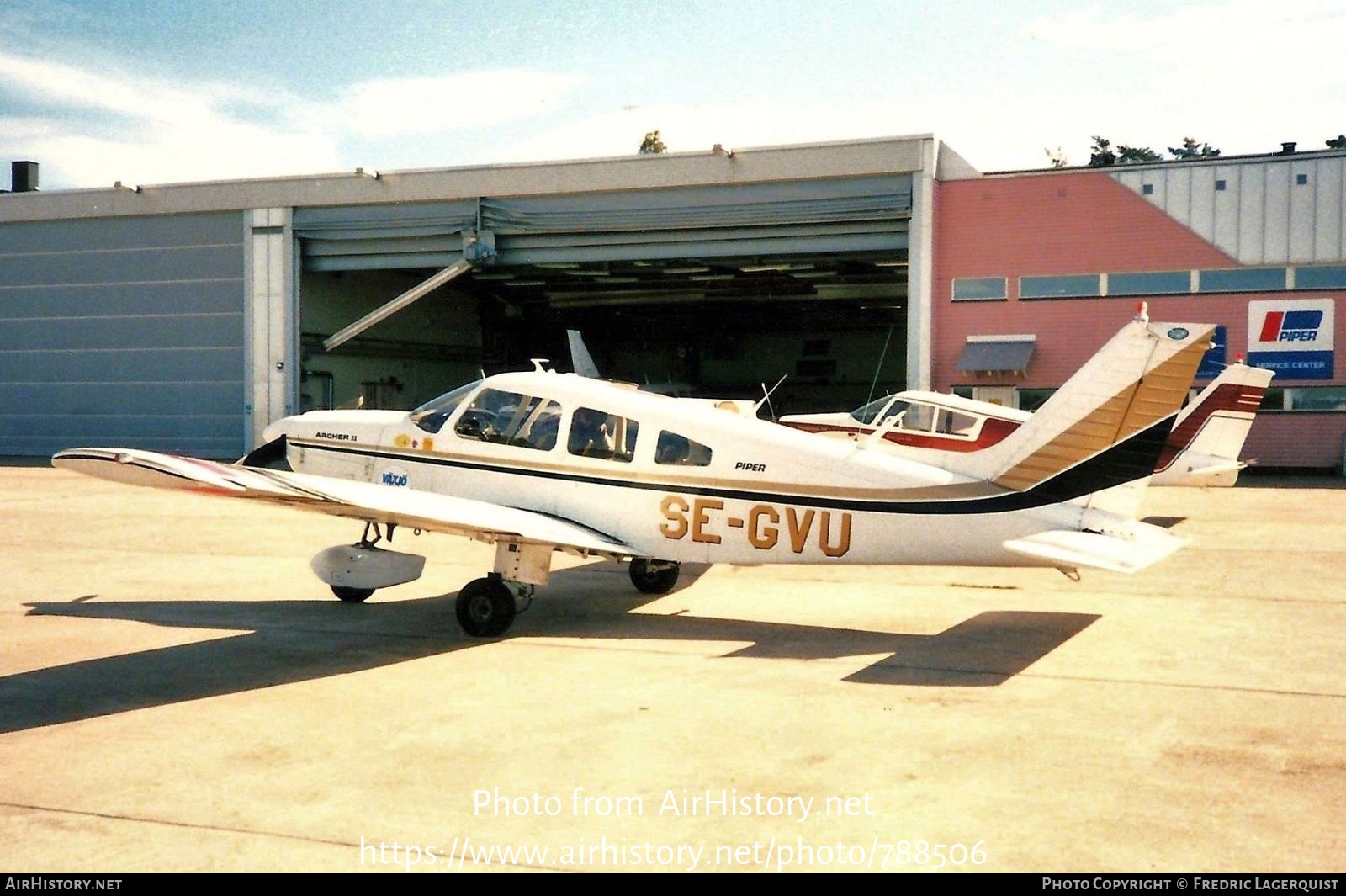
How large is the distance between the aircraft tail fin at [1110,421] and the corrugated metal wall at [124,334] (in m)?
32.5

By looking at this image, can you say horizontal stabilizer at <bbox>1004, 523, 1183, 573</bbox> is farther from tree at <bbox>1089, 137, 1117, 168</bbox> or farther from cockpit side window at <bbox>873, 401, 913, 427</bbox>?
tree at <bbox>1089, 137, 1117, 168</bbox>

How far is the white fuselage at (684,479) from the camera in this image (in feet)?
29.7

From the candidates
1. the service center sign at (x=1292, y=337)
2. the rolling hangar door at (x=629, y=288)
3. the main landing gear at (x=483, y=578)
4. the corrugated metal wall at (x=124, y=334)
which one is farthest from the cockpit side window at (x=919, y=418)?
the corrugated metal wall at (x=124, y=334)

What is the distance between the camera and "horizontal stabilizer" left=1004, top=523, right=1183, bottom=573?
314 inches

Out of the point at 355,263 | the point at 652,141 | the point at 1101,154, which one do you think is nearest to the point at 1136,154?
the point at 1101,154

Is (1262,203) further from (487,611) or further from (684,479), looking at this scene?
(487,611)

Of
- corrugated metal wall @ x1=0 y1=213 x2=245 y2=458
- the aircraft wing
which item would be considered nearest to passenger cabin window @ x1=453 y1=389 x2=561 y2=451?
the aircraft wing

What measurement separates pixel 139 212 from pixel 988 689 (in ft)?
123

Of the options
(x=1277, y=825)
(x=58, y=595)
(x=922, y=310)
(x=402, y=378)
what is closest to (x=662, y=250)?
(x=922, y=310)

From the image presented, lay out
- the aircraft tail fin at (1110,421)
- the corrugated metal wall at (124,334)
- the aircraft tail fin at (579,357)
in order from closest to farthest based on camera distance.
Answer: the aircraft tail fin at (1110,421) < the aircraft tail fin at (579,357) < the corrugated metal wall at (124,334)

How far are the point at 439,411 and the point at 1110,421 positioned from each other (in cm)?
583

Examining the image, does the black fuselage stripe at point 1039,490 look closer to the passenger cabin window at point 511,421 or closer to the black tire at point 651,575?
the passenger cabin window at point 511,421

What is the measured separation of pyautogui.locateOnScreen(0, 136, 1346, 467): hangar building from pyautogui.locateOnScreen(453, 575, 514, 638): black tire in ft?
75.6

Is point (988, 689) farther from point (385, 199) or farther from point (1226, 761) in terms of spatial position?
point (385, 199)
